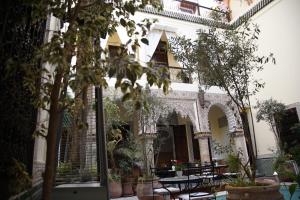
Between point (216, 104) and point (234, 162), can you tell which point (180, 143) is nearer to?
point (216, 104)

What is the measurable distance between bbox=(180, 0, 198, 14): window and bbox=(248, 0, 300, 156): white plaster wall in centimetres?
281

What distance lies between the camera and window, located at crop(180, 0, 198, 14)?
13.0m

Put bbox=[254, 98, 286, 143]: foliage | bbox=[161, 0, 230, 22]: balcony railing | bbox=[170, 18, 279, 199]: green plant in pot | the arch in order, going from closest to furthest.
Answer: bbox=[170, 18, 279, 199]: green plant in pot
bbox=[254, 98, 286, 143]: foliage
the arch
bbox=[161, 0, 230, 22]: balcony railing

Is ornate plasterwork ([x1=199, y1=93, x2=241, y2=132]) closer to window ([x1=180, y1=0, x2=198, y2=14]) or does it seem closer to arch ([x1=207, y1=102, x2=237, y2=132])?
arch ([x1=207, y1=102, x2=237, y2=132])

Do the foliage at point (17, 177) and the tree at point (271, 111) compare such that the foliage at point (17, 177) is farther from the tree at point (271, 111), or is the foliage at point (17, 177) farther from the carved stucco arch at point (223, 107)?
the carved stucco arch at point (223, 107)

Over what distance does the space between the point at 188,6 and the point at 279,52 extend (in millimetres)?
4724

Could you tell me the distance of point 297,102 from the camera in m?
9.86

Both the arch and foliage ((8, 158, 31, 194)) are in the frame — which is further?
the arch

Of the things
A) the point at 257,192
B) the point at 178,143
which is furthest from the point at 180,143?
the point at 257,192

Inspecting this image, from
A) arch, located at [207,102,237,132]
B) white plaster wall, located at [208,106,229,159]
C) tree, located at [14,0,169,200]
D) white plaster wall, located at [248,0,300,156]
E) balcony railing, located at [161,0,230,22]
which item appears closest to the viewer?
tree, located at [14,0,169,200]

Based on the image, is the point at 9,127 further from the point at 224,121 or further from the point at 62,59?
the point at 224,121

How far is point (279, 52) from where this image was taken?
10.8 meters

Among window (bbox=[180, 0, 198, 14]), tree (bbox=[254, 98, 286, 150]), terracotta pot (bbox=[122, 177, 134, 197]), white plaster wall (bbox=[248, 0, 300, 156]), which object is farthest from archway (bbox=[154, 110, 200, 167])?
terracotta pot (bbox=[122, 177, 134, 197])

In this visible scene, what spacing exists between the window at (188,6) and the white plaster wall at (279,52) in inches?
111
